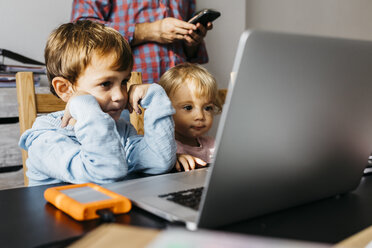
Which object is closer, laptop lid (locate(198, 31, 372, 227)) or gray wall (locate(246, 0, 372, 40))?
laptop lid (locate(198, 31, 372, 227))

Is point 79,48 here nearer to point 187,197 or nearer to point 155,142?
point 155,142

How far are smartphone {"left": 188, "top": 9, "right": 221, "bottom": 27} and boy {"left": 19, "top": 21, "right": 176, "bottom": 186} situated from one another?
0.49 meters

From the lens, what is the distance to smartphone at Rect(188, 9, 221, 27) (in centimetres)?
141

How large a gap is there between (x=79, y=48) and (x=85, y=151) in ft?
1.13

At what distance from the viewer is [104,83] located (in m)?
0.97

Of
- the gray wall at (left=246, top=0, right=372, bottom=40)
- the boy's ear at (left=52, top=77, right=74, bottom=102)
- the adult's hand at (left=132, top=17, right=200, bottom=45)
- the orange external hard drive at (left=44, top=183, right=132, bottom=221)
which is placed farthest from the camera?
the gray wall at (left=246, top=0, right=372, bottom=40)

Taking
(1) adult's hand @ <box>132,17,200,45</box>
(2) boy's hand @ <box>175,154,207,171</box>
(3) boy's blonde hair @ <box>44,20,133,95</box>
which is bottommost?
(2) boy's hand @ <box>175,154,207,171</box>

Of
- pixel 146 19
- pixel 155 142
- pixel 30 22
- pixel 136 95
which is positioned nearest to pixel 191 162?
pixel 155 142

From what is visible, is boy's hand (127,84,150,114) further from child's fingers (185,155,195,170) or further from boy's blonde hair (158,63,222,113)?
boy's blonde hair (158,63,222,113)

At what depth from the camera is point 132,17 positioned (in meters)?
1.79

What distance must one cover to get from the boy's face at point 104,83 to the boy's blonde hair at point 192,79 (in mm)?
417

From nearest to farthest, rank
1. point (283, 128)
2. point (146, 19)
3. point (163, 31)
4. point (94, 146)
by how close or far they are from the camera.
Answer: point (283, 128), point (94, 146), point (163, 31), point (146, 19)

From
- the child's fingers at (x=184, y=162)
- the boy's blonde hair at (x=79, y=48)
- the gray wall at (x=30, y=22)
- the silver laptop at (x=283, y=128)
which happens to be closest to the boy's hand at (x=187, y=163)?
the child's fingers at (x=184, y=162)

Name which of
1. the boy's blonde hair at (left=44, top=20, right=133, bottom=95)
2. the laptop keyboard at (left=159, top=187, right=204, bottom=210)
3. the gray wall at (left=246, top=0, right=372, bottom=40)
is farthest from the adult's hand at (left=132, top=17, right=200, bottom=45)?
the gray wall at (left=246, top=0, right=372, bottom=40)
